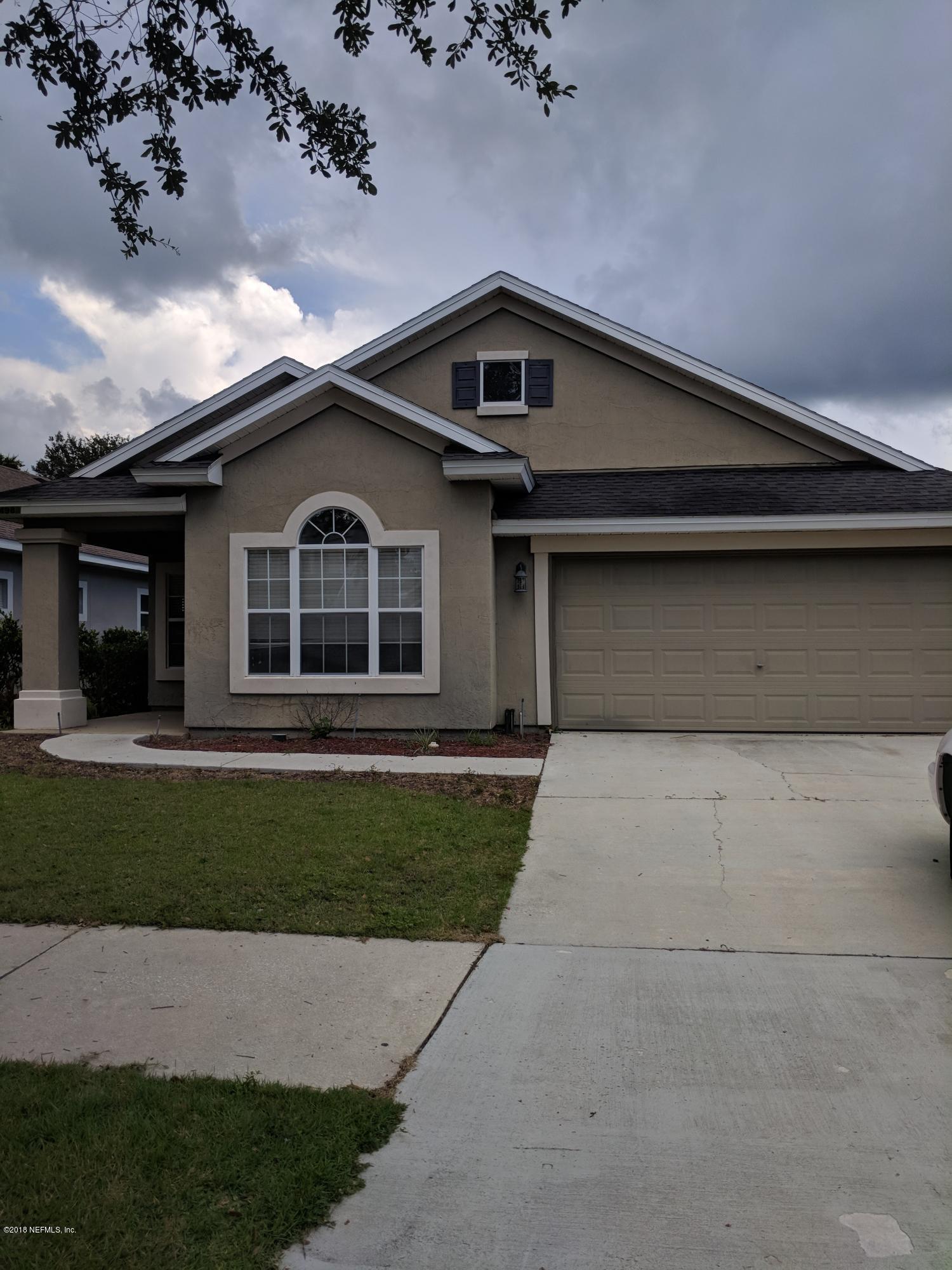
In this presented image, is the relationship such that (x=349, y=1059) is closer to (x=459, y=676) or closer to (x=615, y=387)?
(x=459, y=676)

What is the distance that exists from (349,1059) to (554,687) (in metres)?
9.28

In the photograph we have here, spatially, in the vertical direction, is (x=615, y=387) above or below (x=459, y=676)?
above

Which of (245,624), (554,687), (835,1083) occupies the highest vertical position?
(245,624)

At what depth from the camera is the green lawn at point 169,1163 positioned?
2697mm

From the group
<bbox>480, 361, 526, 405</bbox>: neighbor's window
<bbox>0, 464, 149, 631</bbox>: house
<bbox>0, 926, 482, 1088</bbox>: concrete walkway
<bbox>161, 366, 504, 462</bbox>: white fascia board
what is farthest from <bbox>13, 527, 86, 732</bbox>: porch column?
<bbox>0, 926, 482, 1088</bbox>: concrete walkway

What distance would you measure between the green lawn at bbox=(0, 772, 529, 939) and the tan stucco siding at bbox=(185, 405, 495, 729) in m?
3.07

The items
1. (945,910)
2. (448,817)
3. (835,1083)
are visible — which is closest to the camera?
(835,1083)

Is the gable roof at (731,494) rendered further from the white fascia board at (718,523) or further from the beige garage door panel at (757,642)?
the beige garage door panel at (757,642)

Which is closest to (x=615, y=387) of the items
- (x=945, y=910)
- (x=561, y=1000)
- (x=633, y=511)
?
(x=633, y=511)

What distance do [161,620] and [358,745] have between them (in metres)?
6.13

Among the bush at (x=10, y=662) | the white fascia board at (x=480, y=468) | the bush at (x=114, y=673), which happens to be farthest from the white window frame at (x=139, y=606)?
the white fascia board at (x=480, y=468)

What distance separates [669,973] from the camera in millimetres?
4867

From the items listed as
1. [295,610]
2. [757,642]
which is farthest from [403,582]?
[757,642]

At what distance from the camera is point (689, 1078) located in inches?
149
